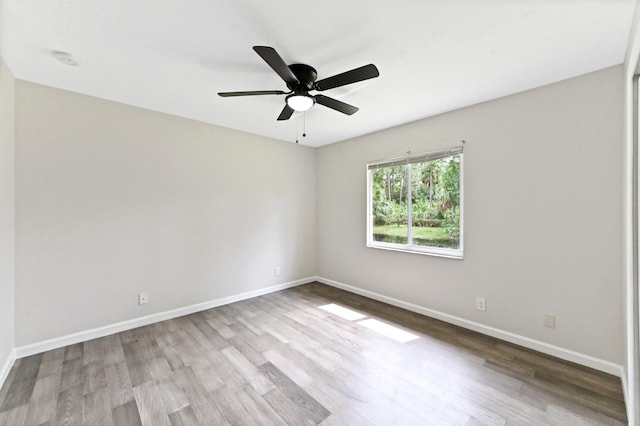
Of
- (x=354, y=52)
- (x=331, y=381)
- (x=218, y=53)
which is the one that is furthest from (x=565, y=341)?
(x=218, y=53)

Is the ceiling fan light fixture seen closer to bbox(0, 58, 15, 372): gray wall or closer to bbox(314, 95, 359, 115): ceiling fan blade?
bbox(314, 95, 359, 115): ceiling fan blade

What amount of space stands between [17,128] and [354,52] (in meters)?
2.97

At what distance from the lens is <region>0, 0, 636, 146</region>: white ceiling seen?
4.81ft

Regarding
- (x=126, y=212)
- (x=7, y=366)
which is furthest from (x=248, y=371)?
(x=126, y=212)

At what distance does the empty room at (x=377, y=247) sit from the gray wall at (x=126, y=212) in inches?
0.8

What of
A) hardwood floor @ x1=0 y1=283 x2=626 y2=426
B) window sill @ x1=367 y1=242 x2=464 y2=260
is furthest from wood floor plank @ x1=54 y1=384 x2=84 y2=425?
window sill @ x1=367 y1=242 x2=464 y2=260

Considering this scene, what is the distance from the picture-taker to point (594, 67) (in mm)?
2004

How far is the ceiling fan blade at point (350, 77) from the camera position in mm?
1651

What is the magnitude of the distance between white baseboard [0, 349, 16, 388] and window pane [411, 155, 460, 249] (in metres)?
4.01

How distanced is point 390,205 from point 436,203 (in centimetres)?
67

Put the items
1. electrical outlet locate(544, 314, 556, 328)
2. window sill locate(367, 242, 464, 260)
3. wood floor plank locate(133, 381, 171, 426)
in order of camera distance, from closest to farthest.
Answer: wood floor plank locate(133, 381, 171, 426), electrical outlet locate(544, 314, 556, 328), window sill locate(367, 242, 464, 260)

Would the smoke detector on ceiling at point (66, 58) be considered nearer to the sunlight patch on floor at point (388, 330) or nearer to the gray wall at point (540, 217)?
the gray wall at point (540, 217)

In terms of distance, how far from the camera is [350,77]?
175 centimetres

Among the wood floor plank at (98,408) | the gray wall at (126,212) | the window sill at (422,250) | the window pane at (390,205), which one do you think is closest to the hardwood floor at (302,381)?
the wood floor plank at (98,408)
